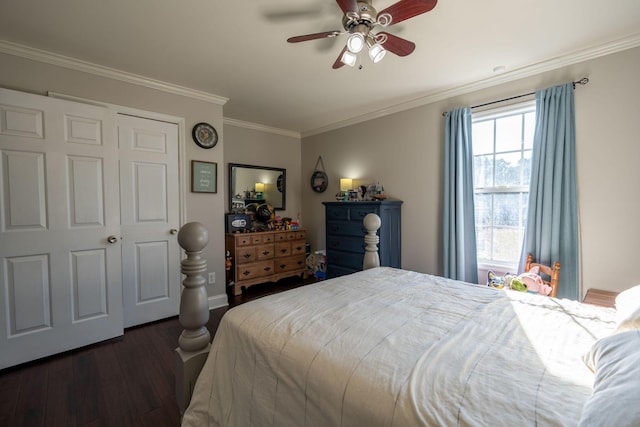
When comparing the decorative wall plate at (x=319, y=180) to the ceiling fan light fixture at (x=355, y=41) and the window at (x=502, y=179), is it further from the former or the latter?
the ceiling fan light fixture at (x=355, y=41)

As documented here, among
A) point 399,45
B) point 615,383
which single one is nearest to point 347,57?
point 399,45

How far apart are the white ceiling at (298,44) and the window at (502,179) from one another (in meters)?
0.40

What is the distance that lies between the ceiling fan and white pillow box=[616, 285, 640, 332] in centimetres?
153

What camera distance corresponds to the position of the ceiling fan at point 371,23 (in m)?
1.48

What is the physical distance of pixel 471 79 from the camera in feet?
9.07

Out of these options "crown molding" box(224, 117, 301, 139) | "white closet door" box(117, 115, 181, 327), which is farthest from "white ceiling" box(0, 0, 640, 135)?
"crown molding" box(224, 117, 301, 139)

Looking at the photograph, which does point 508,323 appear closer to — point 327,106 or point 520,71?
point 520,71

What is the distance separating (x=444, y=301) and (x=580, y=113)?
83.9 inches

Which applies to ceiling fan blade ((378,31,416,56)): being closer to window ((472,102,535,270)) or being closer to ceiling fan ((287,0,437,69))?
ceiling fan ((287,0,437,69))

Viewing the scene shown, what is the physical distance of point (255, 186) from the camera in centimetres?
435

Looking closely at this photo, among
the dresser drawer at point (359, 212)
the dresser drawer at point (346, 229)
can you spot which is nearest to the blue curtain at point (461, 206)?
the dresser drawer at point (359, 212)

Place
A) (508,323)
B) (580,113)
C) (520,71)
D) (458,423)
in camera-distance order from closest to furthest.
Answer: (458,423), (508,323), (580,113), (520,71)

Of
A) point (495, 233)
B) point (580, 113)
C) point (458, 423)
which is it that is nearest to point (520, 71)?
point (580, 113)

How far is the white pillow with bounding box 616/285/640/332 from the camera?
0.87 metres
